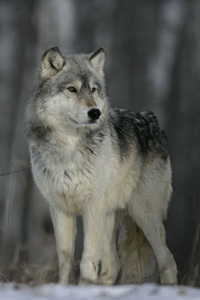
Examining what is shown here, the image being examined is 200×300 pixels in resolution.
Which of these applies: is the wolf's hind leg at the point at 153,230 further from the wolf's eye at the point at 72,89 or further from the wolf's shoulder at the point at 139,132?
the wolf's eye at the point at 72,89

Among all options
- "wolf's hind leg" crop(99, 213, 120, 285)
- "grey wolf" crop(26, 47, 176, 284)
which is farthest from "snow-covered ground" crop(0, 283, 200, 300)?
"wolf's hind leg" crop(99, 213, 120, 285)

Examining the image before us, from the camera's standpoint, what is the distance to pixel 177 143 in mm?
13680

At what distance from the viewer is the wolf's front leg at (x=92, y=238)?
5184 mm

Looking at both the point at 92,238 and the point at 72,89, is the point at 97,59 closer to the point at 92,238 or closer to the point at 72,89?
the point at 72,89

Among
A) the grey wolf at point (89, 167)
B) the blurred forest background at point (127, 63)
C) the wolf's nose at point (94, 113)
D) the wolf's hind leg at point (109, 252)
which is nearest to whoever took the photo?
the wolf's nose at point (94, 113)

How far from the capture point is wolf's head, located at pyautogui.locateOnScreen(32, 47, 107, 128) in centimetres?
517

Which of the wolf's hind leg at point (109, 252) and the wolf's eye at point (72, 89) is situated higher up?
the wolf's eye at point (72, 89)

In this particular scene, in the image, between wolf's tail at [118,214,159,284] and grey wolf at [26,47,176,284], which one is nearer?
grey wolf at [26,47,176,284]

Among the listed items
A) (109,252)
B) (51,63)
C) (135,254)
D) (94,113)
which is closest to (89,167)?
(94,113)

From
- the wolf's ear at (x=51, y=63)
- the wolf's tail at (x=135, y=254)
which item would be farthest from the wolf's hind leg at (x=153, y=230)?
the wolf's ear at (x=51, y=63)

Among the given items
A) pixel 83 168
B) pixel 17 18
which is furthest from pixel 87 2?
pixel 83 168

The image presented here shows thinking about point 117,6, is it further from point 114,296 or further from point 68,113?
point 114,296

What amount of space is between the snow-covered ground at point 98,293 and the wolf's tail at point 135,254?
2.71 meters

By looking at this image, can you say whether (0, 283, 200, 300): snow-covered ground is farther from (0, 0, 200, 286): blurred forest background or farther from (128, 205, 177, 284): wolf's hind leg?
Result: (0, 0, 200, 286): blurred forest background
